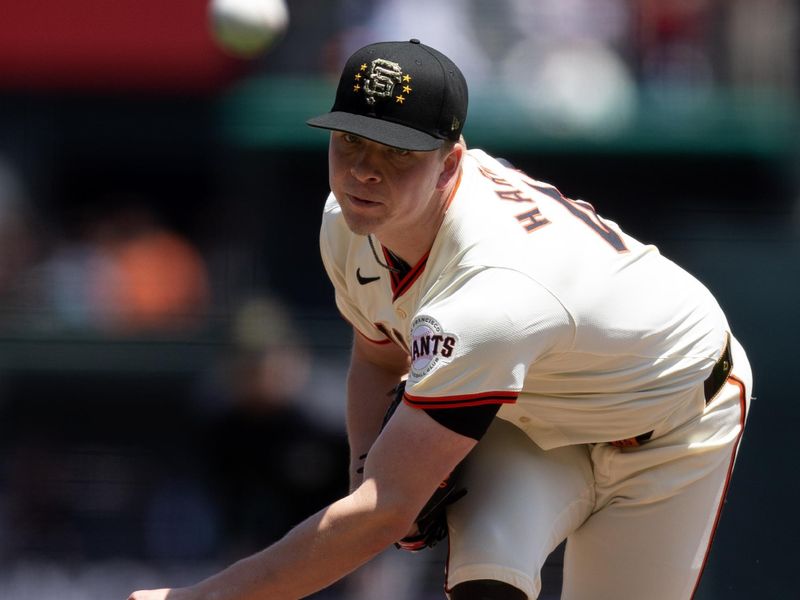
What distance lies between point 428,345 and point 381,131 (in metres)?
0.49

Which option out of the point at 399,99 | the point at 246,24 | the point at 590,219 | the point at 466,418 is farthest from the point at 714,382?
the point at 246,24

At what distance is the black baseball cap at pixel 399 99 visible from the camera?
3.16m

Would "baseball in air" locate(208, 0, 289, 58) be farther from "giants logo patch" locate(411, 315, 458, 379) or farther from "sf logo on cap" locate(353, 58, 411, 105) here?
"giants logo patch" locate(411, 315, 458, 379)

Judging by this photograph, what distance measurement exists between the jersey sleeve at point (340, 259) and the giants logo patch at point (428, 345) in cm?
74

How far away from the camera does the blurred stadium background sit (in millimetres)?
8039

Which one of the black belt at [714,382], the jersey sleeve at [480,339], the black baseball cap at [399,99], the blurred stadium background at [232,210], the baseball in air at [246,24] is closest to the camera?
the jersey sleeve at [480,339]

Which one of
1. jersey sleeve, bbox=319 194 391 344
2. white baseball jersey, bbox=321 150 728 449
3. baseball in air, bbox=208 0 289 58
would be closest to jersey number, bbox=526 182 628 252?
white baseball jersey, bbox=321 150 728 449

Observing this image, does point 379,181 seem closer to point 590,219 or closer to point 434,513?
point 590,219

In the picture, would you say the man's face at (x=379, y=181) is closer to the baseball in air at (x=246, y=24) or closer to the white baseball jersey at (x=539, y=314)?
the white baseball jersey at (x=539, y=314)

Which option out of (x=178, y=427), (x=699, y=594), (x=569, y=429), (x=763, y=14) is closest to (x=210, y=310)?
(x=178, y=427)

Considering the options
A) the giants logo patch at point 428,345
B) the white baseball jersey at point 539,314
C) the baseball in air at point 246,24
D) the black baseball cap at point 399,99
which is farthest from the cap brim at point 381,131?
the baseball in air at point 246,24

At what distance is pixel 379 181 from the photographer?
10.5ft

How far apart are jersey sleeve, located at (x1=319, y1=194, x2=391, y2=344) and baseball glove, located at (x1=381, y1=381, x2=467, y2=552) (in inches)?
13.0

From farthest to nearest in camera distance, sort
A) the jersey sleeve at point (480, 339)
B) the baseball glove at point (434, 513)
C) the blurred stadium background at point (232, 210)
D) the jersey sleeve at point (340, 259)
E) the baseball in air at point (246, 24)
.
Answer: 1. the baseball in air at point (246, 24)
2. the blurred stadium background at point (232, 210)
3. the jersey sleeve at point (340, 259)
4. the baseball glove at point (434, 513)
5. the jersey sleeve at point (480, 339)
